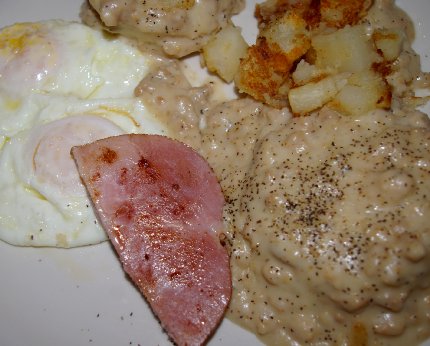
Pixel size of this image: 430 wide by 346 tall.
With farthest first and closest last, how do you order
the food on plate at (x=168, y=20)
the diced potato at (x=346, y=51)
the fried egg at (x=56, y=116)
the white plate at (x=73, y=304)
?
the food on plate at (x=168, y=20), the fried egg at (x=56, y=116), the diced potato at (x=346, y=51), the white plate at (x=73, y=304)

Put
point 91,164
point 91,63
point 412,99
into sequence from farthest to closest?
point 91,63 → point 412,99 → point 91,164

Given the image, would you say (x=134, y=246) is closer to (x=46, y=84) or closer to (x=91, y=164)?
(x=91, y=164)

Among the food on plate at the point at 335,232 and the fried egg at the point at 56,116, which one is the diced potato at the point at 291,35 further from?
the fried egg at the point at 56,116

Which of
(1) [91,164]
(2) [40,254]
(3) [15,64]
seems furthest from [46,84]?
(2) [40,254]

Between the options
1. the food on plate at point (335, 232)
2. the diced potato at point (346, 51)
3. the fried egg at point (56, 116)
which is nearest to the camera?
the food on plate at point (335, 232)

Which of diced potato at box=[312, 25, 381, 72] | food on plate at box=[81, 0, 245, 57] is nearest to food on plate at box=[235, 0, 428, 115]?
diced potato at box=[312, 25, 381, 72]

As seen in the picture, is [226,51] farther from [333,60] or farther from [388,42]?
[388,42]

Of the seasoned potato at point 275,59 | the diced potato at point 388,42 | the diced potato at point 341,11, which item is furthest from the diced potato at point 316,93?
the diced potato at point 341,11

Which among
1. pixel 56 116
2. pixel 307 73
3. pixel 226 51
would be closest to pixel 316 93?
pixel 307 73
